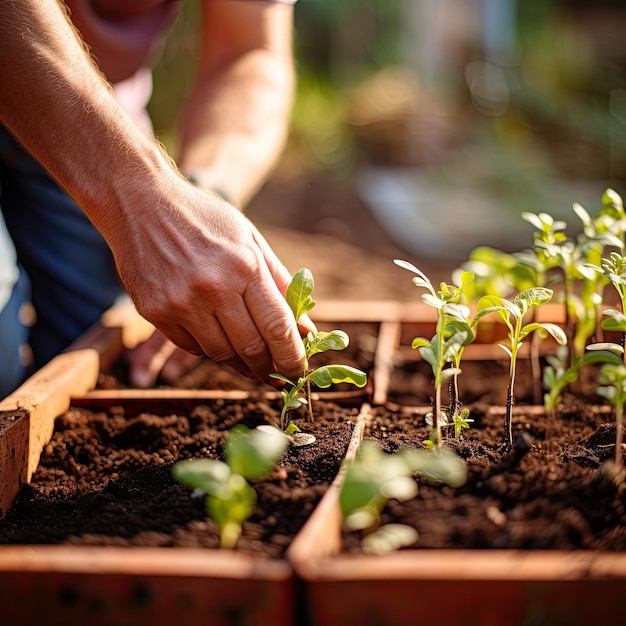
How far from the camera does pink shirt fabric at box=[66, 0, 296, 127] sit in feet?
6.97

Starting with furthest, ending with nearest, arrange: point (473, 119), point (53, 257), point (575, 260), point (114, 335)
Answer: point (473, 119) < point (53, 257) < point (114, 335) < point (575, 260)

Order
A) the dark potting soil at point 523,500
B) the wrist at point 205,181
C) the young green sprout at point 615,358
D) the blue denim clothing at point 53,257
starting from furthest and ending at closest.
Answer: the blue denim clothing at point 53,257 → the wrist at point 205,181 → the young green sprout at point 615,358 → the dark potting soil at point 523,500

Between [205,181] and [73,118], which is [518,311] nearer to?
[73,118]

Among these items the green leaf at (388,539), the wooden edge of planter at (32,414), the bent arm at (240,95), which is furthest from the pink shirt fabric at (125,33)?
the green leaf at (388,539)

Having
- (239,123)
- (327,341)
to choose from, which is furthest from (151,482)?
(239,123)

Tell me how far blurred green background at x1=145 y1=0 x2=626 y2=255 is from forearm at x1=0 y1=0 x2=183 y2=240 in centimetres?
357

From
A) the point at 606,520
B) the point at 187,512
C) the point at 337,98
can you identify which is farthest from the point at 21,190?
the point at 337,98

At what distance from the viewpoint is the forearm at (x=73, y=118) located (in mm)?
1195

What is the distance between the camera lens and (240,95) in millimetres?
2164

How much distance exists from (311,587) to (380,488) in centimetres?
13

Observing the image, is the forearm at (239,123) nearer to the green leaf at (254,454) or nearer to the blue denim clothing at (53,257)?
the blue denim clothing at (53,257)

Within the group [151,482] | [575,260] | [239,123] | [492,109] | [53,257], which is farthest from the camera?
[492,109]

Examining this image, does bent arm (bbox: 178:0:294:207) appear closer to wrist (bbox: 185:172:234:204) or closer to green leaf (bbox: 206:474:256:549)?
wrist (bbox: 185:172:234:204)

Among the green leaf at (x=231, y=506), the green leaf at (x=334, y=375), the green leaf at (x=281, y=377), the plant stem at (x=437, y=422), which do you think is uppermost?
the green leaf at (x=231, y=506)
